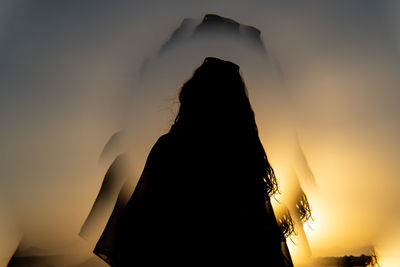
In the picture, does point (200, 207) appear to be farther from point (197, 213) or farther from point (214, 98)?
point (214, 98)

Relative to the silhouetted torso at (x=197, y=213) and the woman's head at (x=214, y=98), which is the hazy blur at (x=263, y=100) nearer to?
the woman's head at (x=214, y=98)

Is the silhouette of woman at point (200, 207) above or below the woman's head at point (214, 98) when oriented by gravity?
below

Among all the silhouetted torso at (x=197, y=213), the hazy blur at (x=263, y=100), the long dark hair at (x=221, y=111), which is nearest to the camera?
the silhouetted torso at (x=197, y=213)

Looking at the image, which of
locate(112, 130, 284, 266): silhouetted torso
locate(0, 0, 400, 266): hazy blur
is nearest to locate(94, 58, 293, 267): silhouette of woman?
locate(112, 130, 284, 266): silhouetted torso

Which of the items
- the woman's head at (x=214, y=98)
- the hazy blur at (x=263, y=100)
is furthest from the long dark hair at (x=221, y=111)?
the hazy blur at (x=263, y=100)

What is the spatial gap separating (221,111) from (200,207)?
0.79 feet

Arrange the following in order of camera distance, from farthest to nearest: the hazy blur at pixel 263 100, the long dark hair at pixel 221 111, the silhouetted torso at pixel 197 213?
the hazy blur at pixel 263 100, the long dark hair at pixel 221 111, the silhouetted torso at pixel 197 213

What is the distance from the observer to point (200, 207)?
0.53 m

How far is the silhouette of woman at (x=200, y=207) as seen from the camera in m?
0.51

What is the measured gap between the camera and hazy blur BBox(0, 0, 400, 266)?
81 cm

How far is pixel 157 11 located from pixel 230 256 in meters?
0.70

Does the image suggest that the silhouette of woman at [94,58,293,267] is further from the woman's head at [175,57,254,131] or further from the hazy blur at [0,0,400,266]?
the hazy blur at [0,0,400,266]

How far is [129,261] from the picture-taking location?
0.53 metres

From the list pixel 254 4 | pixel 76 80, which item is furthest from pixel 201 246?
pixel 254 4
